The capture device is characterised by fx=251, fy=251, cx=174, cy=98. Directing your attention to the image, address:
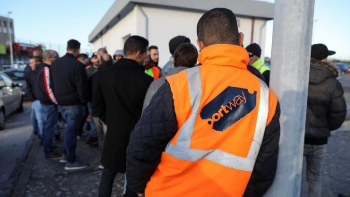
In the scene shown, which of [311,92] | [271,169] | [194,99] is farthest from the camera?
[311,92]

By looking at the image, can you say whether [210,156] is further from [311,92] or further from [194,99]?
[311,92]

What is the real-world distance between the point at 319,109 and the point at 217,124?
1876mm

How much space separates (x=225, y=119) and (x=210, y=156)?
0.68 ft

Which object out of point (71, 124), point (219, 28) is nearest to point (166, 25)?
point (71, 124)

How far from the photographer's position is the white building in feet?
32.5

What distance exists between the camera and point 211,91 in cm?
124

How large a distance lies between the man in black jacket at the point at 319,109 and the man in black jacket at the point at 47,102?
4185mm

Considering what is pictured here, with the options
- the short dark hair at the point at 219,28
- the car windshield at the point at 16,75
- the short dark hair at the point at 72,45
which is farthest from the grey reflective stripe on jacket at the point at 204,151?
the car windshield at the point at 16,75

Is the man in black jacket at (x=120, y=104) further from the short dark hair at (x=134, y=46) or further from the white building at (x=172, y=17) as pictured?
the white building at (x=172, y=17)

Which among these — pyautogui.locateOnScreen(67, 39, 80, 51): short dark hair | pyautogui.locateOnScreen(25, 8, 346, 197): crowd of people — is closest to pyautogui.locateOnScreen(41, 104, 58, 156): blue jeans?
pyautogui.locateOnScreen(67, 39, 80, 51): short dark hair

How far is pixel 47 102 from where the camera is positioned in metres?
4.73

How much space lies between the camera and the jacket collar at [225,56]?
1302 millimetres

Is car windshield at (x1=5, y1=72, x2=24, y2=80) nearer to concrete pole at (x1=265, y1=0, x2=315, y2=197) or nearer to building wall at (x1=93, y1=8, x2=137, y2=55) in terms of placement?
building wall at (x1=93, y1=8, x2=137, y2=55)

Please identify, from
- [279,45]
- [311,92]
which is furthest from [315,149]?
[279,45]
